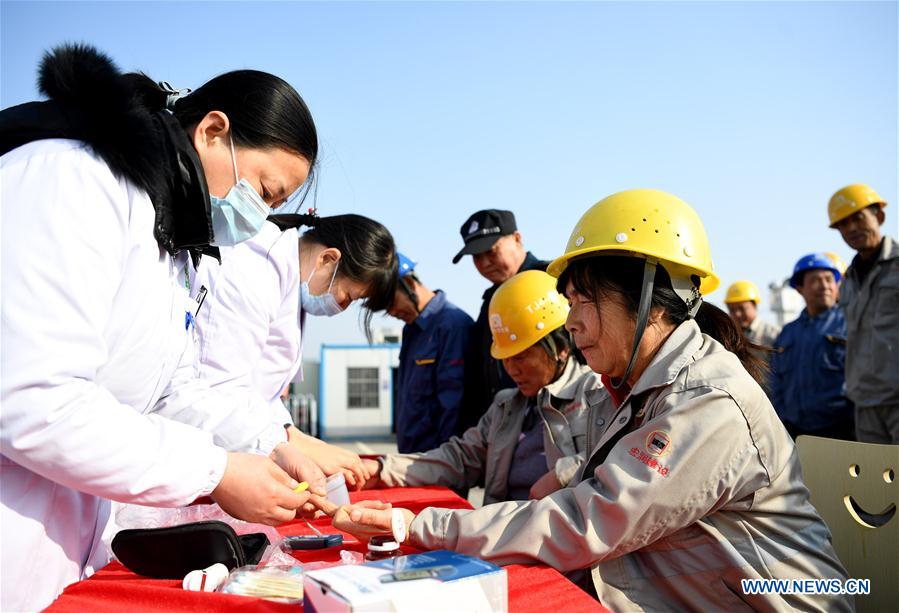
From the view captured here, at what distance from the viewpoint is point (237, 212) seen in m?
1.92

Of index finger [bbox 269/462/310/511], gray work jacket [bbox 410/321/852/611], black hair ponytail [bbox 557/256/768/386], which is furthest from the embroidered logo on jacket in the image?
index finger [bbox 269/462/310/511]

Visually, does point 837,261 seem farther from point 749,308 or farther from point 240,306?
point 240,306

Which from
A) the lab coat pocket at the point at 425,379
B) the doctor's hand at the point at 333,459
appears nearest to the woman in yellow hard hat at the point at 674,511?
the doctor's hand at the point at 333,459

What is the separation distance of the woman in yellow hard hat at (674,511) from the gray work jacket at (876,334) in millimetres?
4189

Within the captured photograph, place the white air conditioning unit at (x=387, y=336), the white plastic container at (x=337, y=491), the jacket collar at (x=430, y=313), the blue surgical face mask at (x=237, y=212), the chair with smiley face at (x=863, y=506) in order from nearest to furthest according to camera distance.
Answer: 1. the blue surgical face mask at (x=237, y=212)
2. the chair with smiley face at (x=863, y=506)
3. the white plastic container at (x=337, y=491)
4. the jacket collar at (x=430, y=313)
5. the white air conditioning unit at (x=387, y=336)

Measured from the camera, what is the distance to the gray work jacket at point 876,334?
17.4 ft

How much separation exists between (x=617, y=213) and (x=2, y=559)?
1.84 metres

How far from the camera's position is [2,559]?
132 cm

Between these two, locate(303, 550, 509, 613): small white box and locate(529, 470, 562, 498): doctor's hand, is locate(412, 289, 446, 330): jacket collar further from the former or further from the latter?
locate(303, 550, 509, 613): small white box

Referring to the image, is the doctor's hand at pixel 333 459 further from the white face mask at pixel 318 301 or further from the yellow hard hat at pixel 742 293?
the yellow hard hat at pixel 742 293

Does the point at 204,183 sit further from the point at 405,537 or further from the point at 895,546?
the point at 895,546

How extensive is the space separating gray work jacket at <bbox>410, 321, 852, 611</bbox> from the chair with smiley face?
420mm

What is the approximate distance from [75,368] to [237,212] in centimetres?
79

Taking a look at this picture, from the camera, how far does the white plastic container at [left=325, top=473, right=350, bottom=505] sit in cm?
236
